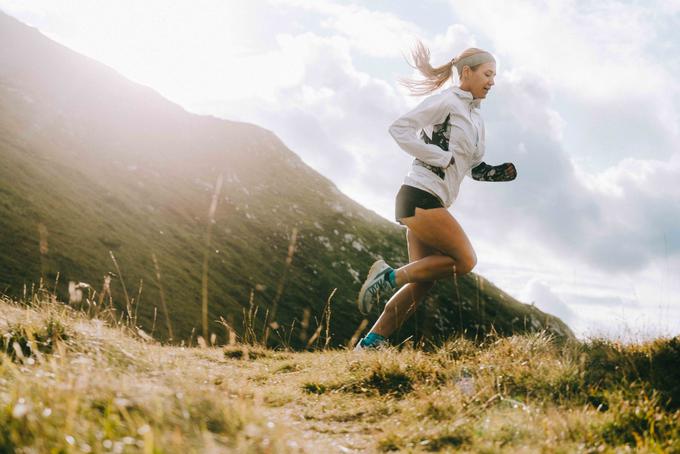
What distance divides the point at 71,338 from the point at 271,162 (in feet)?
303

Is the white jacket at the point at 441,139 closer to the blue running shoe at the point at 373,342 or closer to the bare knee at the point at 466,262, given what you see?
the bare knee at the point at 466,262

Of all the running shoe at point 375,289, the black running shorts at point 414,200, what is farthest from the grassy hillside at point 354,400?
the black running shorts at point 414,200

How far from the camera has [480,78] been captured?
604 cm

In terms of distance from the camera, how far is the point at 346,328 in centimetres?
5991

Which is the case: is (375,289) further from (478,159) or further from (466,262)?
(478,159)

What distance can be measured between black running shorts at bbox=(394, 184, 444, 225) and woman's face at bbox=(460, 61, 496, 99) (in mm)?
1377

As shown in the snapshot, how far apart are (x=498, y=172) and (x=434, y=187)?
115cm

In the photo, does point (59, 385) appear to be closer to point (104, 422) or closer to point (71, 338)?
point (104, 422)

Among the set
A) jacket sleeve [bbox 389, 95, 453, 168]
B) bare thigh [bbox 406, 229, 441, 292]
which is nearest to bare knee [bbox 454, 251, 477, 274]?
bare thigh [bbox 406, 229, 441, 292]

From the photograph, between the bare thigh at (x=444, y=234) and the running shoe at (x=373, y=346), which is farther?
the bare thigh at (x=444, y=234)

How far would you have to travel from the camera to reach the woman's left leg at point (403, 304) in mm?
5934

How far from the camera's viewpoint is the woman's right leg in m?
5.60

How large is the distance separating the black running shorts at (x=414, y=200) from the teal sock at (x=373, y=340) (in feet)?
4.41

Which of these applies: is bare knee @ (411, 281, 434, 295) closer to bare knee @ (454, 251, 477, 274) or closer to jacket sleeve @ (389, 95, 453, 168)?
bare knee @ (454, 251, 477, 274)
